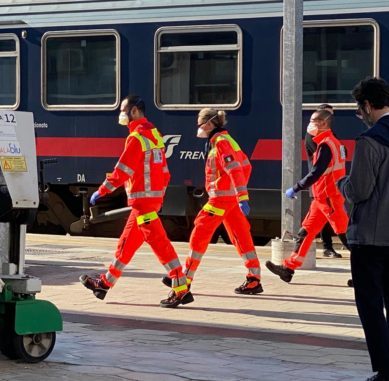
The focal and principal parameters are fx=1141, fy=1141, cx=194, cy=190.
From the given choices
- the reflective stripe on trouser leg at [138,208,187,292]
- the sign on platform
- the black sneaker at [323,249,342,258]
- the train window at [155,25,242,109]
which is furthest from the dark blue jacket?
the train window at [155,25,242,109]

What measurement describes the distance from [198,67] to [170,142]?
1.02m

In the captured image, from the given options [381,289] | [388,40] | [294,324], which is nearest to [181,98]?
[388,40]

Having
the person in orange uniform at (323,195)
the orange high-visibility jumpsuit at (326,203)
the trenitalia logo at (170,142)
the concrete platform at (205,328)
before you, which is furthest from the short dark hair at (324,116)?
the trenitalia logo at (170,142)

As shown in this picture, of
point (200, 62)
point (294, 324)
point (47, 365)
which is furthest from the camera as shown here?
point (200, 62)

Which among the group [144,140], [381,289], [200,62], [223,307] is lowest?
[223,307]

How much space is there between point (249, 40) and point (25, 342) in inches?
296

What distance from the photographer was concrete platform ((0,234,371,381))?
7.15 meters

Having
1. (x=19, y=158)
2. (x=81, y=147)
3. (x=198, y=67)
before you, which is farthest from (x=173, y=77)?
(x=19, y=158)

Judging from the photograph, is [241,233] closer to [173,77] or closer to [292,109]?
→ [292,109]

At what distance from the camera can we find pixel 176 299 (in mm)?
9805

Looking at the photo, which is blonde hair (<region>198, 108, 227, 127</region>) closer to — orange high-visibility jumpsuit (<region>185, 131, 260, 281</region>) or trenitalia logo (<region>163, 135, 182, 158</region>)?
orange high-visibility jumpsuit (<region>185, 131, 260, 281</region>)

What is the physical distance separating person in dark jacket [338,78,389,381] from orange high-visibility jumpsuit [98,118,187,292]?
11.1ft

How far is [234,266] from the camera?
12.4 meters

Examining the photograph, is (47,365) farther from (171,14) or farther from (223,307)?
(171,14)
